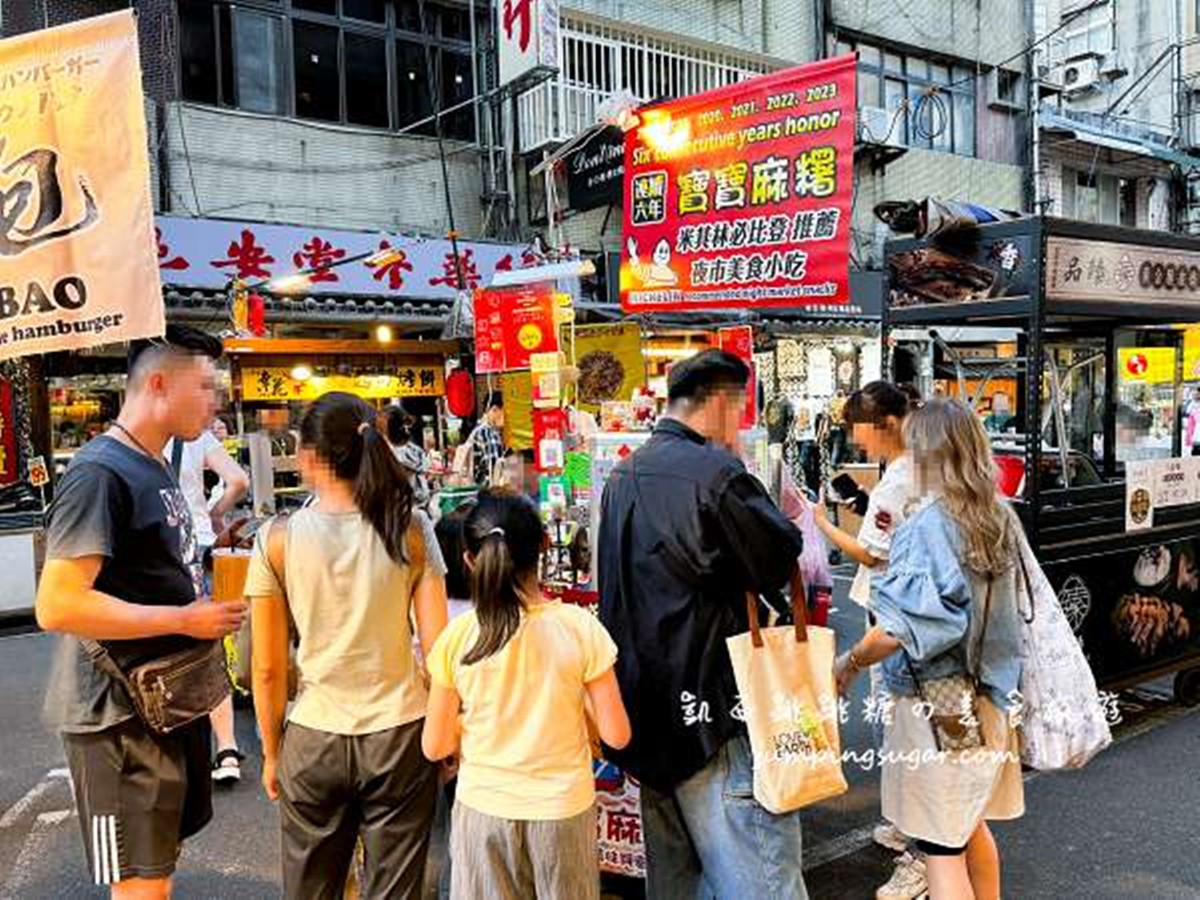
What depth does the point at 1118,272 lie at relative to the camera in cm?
502

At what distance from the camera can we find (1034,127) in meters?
18.4

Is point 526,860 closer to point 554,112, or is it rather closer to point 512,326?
point 512,326

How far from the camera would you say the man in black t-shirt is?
2.44 meters

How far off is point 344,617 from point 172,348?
3.04 feet

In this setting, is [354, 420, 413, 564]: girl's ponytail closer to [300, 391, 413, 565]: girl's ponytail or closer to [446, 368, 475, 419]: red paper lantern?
[300, 391, 413, 565]: girl's ponytail

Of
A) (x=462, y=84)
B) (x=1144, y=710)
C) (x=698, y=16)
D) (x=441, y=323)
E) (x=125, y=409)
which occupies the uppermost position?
(x=698, y=16)

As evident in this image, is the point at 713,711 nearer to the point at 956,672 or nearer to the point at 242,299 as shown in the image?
the point at 956,672

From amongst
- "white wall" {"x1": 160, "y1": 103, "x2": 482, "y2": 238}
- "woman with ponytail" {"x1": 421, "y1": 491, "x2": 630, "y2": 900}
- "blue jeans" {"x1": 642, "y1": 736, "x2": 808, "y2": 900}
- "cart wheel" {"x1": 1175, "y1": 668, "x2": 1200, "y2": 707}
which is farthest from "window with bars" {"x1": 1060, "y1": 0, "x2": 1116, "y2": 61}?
"woman with ponytail" {"x1": 421, "y1": 491, "x2": 630, "y2": 900}

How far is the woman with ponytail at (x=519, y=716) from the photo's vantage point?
2.37 meters

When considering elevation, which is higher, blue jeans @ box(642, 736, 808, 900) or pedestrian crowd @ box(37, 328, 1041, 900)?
pedestrian crowd @ box(37, 328, 1041, 900)

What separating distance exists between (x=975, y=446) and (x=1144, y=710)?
12.6 feet

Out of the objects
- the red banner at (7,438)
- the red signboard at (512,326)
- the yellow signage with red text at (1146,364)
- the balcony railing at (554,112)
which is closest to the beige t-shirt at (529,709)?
the red signboard at (512,326)

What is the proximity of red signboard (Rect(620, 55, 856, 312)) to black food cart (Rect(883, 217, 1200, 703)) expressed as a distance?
574mm

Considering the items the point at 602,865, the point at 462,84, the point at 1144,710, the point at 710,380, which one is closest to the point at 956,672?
the point at 710,380
